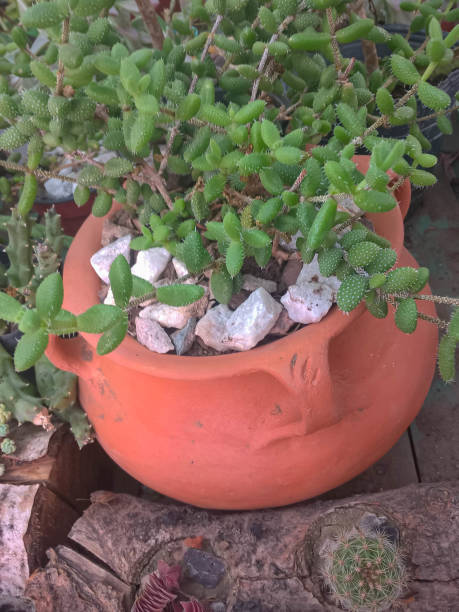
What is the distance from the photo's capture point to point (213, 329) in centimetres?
89

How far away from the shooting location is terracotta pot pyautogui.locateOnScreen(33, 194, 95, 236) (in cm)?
167

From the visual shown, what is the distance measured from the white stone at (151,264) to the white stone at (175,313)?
6 centimetres

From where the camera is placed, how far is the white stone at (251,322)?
85cm

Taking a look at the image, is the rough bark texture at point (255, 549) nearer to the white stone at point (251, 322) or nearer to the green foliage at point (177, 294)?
the white stone at point (251, 322)

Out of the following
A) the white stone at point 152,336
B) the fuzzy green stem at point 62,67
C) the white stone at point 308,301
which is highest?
the fuzzy green stem at point 62,67

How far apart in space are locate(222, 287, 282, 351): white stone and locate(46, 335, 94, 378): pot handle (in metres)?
0.27

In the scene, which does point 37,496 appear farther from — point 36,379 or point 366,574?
point 366,574

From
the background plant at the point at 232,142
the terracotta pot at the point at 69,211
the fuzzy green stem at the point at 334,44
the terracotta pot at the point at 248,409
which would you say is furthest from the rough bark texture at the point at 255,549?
the terracotta pot at the point at 69,211

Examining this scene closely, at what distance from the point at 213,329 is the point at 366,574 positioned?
43 centimetres

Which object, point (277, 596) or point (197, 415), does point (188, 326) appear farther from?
point (277, 596)

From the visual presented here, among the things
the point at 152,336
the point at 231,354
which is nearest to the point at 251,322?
the point at 231,354

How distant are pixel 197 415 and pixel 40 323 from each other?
37 cm

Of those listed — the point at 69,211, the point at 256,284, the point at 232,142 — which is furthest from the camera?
the point at 69,211

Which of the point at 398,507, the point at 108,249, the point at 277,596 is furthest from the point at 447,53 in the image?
the point at 277,596
